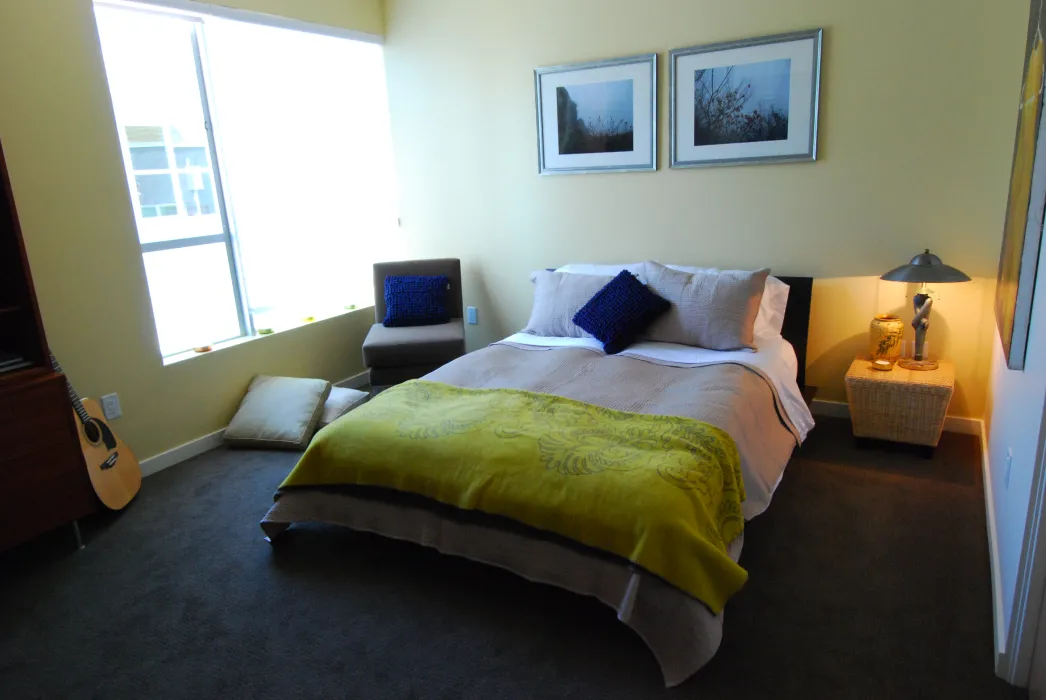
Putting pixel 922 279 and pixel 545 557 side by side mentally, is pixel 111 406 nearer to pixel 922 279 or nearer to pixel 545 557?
pixel 545 557

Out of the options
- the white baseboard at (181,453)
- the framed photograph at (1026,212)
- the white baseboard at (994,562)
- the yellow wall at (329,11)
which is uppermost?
the yellow wall at (329,11)

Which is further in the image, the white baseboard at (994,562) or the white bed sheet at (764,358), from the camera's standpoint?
the white bed sheet at (764,358)

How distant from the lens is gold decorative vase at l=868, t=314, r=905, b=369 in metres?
3.45

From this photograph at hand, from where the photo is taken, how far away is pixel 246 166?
13.3ft

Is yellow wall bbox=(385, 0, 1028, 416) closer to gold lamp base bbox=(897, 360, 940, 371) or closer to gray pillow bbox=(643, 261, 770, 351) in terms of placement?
gold lamp base bbox=(897, 360, 940, 371)

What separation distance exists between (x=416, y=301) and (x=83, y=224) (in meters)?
1.86

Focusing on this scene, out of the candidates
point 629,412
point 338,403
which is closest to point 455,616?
point 629,412

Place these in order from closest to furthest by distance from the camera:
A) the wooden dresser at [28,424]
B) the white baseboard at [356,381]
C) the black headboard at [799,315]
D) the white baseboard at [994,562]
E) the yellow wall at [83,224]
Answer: the white baseboard at [994,562], the wooden dresser at [28,424], the yellow wall at [83,224], the black headboard at [799,315], the white baseboard at [356,381]

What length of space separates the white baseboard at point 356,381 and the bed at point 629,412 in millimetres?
1469

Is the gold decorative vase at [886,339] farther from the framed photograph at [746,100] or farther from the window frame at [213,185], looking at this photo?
the window frame at [213,185]

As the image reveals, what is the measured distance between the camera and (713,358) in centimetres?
323

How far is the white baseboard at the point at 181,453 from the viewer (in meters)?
3.54

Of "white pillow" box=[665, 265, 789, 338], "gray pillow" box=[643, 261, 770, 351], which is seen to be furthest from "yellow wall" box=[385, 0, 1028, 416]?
"gray pillow" box=[643, 261, 770, 351]

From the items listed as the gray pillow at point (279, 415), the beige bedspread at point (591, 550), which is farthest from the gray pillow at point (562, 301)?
the gray pillow at point (279, 415)
